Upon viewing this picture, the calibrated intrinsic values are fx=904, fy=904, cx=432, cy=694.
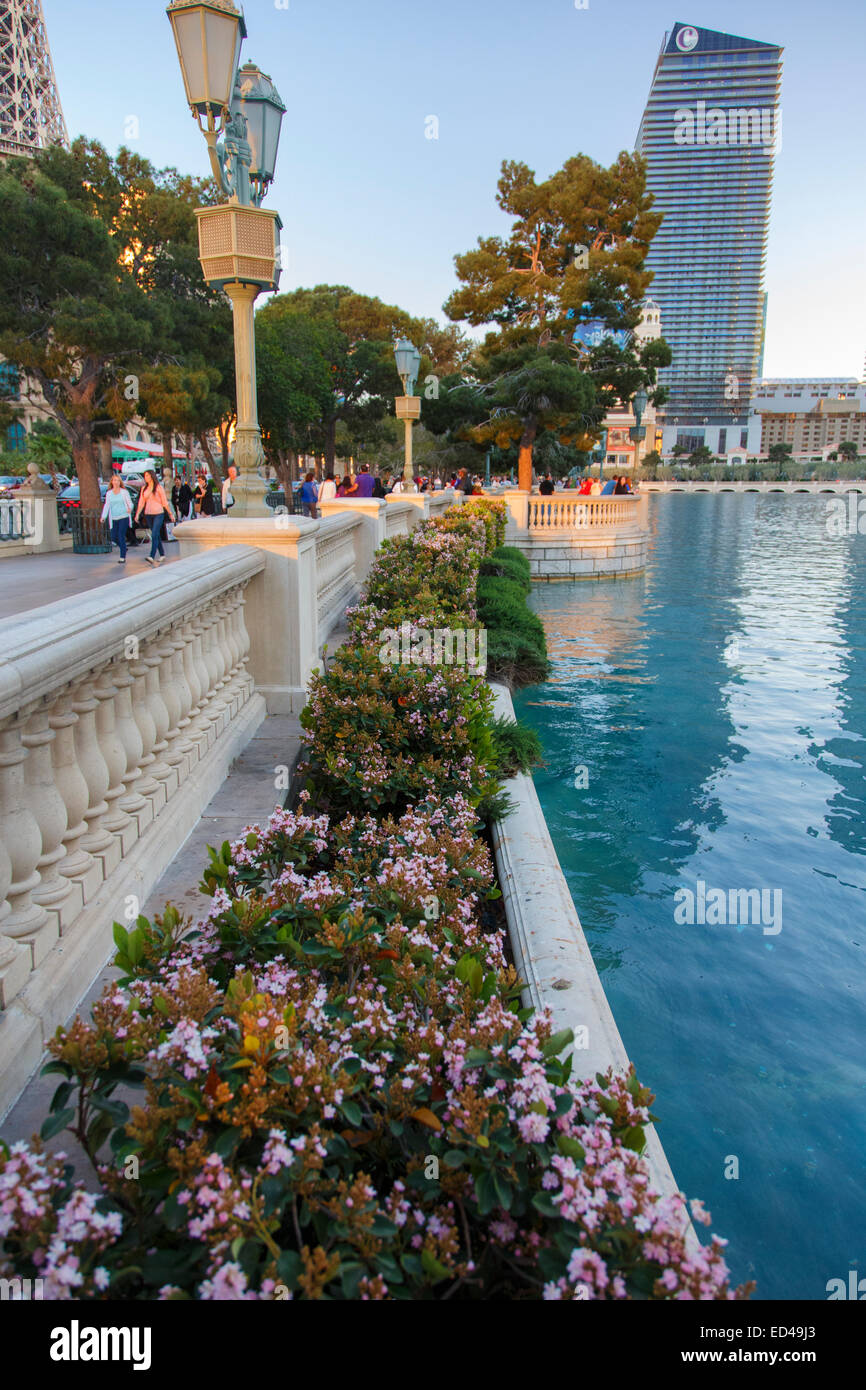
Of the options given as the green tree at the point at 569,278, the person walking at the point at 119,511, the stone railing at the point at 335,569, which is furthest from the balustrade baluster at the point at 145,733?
the green tree at the point at 569,278

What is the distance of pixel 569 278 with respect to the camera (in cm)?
3316

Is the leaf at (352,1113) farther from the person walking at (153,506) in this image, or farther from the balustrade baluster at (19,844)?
the person walking at (153,506)

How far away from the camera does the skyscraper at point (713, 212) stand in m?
118

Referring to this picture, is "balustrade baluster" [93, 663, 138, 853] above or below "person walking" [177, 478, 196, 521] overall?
below

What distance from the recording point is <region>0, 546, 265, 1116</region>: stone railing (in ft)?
8.21

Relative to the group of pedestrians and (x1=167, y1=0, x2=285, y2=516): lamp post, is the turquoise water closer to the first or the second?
(x1=167, y1=0, x2=285, y2=516): lamp post

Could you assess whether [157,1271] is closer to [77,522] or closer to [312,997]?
[312,997]

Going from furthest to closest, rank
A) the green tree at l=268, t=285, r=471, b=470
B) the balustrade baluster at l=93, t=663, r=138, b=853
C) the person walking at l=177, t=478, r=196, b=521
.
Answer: the green tree at l=268, t=285, r=471, b=470 < the person walking at l=177, t=478, r=196, b=521 < the balustrade baluster at l=93, t=663, r=138, b=853

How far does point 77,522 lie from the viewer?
19.5 m

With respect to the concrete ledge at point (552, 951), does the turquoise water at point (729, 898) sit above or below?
below

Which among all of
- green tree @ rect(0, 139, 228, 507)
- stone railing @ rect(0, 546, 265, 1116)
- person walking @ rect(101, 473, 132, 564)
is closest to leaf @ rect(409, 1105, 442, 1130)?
stone railing @ rect(0, 546, 265, 1116)

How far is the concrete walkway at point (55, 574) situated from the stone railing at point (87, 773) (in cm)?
581

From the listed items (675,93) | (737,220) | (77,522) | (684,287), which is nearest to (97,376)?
(77,522)

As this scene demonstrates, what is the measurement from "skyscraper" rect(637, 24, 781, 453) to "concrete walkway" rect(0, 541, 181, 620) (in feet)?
254
